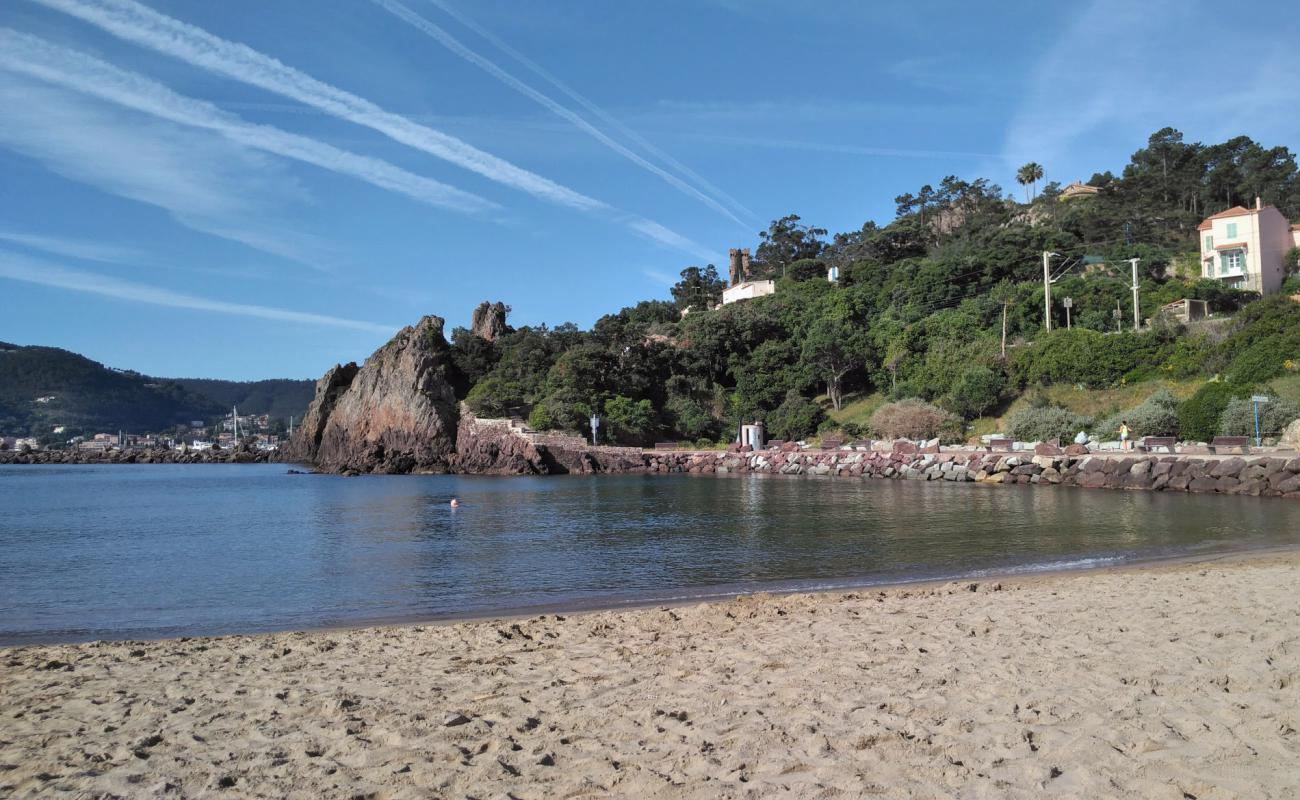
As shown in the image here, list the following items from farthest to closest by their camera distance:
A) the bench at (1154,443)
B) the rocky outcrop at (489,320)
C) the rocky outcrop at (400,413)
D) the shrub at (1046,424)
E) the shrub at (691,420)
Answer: the rocky outcrop at (489,320), the rocky outcrop at (400,413), the shrub at (691,420), the shrub at (1046,424), the bench at (1154,443)

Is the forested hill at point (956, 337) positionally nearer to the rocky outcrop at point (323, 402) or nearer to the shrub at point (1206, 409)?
the shrub at point (1206, 409)

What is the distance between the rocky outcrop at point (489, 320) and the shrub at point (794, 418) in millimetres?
37330

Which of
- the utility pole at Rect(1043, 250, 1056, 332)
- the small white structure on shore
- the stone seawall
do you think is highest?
the small white structure on shore

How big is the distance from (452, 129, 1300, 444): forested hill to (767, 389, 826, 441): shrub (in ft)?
0.60

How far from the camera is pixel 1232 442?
32.3m

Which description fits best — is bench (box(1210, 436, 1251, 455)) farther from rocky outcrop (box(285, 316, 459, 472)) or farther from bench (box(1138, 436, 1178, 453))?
rocky outcrop (box(285, 316, 459, 472))

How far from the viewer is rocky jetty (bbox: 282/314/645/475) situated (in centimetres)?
6059

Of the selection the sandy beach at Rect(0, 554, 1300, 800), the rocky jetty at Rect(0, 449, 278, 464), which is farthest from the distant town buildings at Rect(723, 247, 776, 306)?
the sandy beach at Rect(0, 554, 1300, 800)

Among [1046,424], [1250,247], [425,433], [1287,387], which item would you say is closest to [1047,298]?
[1250,247]

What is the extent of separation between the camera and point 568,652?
8.49m

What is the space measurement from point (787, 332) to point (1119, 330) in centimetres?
2943

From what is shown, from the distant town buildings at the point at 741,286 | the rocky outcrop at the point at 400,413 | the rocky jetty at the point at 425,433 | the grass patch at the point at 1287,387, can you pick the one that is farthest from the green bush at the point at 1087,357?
the rocky outcrop at the point at 400,413

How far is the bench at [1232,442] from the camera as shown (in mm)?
31536

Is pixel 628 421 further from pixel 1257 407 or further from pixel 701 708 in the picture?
pixel 701 708
